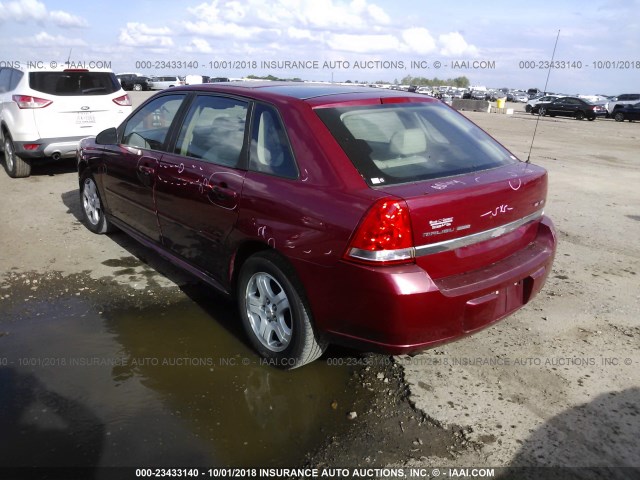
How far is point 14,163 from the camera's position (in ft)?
27.8

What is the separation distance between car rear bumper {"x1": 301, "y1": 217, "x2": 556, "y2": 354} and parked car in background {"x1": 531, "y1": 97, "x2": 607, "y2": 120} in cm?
3180

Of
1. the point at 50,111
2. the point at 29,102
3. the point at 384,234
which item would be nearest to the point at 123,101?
the point at 50,111

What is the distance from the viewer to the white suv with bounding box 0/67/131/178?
26.2ft

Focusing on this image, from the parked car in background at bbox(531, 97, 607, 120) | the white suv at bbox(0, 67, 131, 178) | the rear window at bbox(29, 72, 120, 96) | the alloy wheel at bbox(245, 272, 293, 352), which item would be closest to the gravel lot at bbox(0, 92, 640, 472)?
the alloy wheel at bbox(245, 272, 293, 352)

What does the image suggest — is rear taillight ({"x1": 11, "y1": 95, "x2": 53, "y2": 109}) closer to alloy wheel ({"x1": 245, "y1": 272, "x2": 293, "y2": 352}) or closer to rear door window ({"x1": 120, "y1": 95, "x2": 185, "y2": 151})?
rear door window ({"x1": 120, "y1": 95, "x2": 185, "y2": 151})

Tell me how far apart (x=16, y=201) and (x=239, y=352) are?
5350mm

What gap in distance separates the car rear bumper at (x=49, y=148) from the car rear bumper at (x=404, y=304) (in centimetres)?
680

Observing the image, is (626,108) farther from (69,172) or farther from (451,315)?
(451,315)

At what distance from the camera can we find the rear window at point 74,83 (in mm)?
8078

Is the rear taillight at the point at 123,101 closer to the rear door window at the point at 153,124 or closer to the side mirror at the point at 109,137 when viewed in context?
the side mirror at the point at 109,137

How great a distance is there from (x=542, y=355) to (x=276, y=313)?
1781 millimetres

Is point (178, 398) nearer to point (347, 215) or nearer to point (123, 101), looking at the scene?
point (347, 215)

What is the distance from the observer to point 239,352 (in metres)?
3.52

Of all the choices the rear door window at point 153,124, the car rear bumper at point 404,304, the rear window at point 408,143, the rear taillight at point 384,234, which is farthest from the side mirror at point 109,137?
the rear taillight at point 384,234
